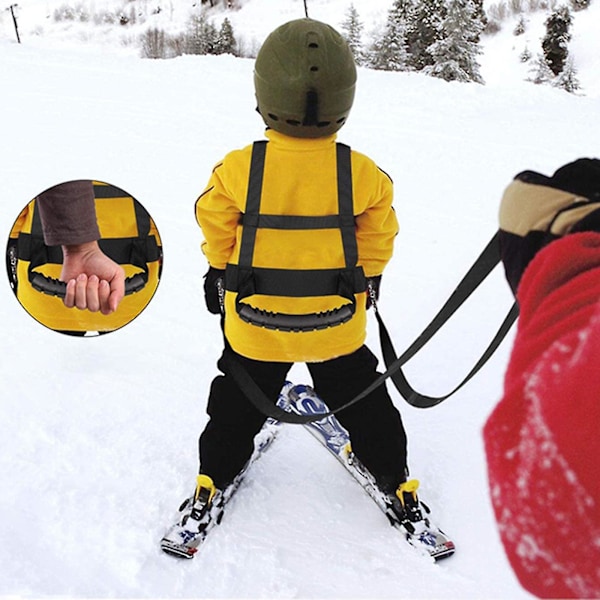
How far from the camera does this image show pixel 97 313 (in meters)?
1.77

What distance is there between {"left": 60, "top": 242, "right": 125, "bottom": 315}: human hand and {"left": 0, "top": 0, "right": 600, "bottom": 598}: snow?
51 centimetres

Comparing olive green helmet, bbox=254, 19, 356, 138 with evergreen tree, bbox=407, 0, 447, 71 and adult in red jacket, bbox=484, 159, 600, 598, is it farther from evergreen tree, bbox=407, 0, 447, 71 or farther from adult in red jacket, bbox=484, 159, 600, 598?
evergreen tree, bbox=407, 0, 447, 71

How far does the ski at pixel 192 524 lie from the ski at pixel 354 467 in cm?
24

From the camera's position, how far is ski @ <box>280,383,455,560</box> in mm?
1595

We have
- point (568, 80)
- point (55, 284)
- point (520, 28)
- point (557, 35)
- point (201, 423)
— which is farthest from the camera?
point (520, 28)

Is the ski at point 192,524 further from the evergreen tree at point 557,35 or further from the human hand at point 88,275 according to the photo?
the evergreen tree at point 557,35

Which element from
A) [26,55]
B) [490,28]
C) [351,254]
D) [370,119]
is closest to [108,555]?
[351,254]

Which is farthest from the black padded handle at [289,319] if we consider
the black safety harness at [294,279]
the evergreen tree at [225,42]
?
the evergreen tree at [225,42]

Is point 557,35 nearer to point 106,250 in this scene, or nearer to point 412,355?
point 106,250

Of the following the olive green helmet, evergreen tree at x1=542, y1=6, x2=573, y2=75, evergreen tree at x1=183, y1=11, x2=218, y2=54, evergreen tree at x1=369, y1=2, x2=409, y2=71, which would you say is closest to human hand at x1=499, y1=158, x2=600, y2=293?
the olive green helmet

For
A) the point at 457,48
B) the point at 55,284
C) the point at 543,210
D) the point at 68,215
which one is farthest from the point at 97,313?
the point at 457,48

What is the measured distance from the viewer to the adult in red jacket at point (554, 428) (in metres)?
0.49

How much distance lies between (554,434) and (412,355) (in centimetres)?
61

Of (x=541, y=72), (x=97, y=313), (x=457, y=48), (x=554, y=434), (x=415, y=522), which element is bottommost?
(x=541, y=72)
